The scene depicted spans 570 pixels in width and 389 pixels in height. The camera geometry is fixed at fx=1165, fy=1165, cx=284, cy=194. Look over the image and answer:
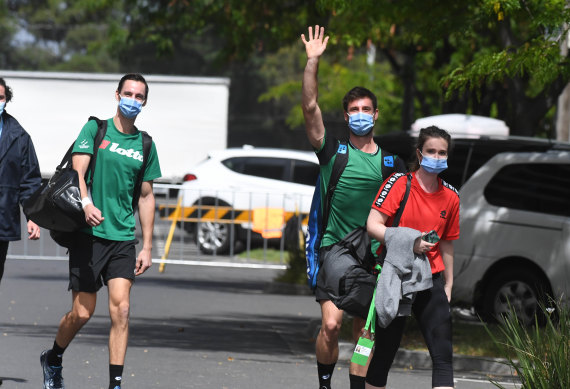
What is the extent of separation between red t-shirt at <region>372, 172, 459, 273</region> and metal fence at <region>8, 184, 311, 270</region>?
926 centimetres

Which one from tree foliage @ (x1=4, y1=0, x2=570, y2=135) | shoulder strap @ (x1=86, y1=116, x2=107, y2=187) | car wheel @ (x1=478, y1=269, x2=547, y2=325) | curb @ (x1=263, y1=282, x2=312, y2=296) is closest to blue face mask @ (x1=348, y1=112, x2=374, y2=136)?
shoulder strap @ (x1=86, y1=116, x2=107, y2=187)

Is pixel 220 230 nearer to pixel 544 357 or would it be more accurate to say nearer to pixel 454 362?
pixel 454 362

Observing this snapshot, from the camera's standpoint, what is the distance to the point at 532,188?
37.3 ft

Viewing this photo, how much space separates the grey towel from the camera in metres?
5.74

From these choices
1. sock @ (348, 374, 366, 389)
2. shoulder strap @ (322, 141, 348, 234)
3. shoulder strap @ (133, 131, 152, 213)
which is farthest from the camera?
shoulder strap @ (133, 131, 152, 213)

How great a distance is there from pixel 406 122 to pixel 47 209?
1730cm

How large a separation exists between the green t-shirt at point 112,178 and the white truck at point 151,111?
24.8 meters

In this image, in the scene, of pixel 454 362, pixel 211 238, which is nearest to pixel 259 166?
pixel 211 238

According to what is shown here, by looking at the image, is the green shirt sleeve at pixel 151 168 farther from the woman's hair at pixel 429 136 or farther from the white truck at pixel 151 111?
the white truck at pixel 151 111

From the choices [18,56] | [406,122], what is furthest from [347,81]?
[18,56]

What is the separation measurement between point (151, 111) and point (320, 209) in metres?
25.6

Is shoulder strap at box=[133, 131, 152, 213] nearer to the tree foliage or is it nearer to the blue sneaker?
the blue sneaker

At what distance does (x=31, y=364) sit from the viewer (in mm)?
8398

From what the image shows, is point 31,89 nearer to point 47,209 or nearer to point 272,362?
point 272,362
